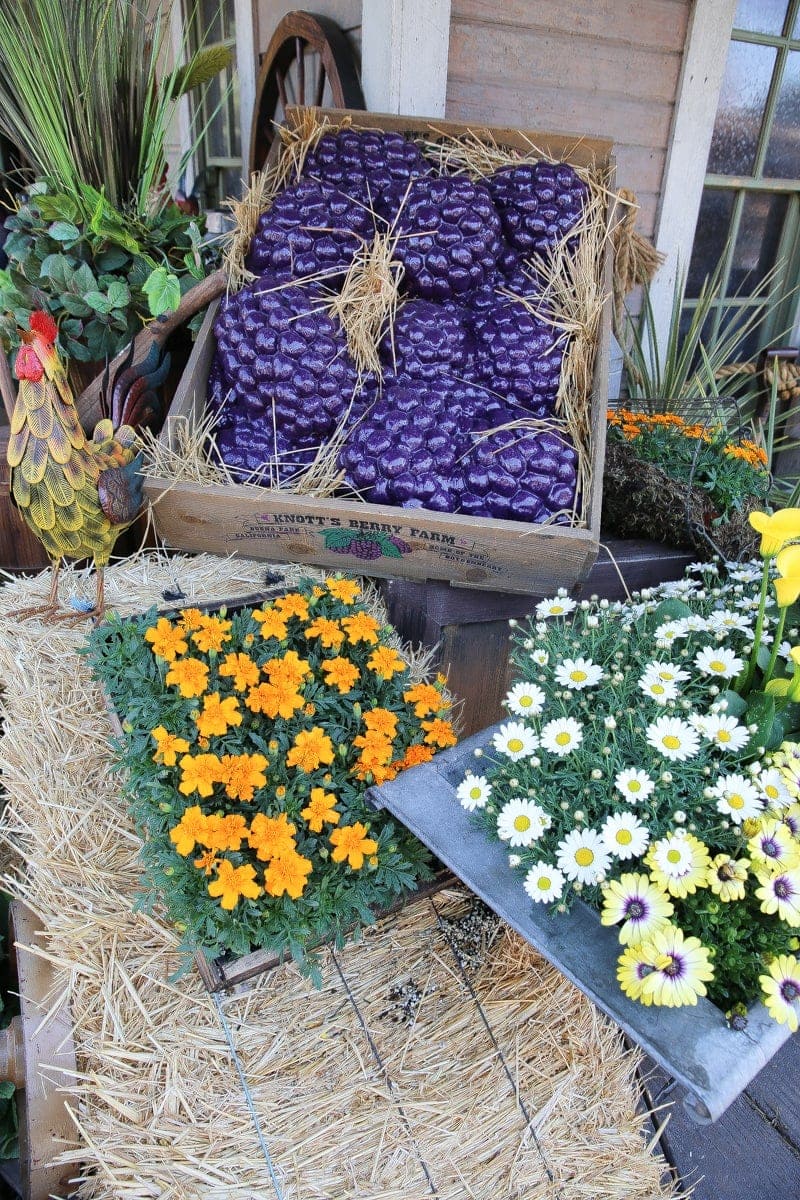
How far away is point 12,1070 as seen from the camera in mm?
1196

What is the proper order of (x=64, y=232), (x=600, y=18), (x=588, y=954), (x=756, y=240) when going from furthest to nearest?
(x=756, y=240)
(x=600, y=18)
(x=64, y=232)
(x=588, y=954)

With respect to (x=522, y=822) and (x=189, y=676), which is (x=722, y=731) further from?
(x=189, y=676)

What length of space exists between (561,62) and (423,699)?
213cm

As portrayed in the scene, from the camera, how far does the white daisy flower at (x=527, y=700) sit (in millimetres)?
1064

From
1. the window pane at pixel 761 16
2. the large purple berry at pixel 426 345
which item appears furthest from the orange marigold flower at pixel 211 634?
the window pane at pixel 761 16

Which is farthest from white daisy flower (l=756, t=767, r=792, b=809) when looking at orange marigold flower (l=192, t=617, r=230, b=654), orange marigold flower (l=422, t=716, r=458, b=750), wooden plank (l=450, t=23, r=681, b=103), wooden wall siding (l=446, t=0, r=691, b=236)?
wooden plank (l=450, t=23, r=681, b=103)

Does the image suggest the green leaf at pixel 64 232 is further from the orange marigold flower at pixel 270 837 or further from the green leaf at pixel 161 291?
the orange marigold flower at pixel 270 837

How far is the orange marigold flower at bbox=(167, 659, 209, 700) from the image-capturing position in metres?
1.15

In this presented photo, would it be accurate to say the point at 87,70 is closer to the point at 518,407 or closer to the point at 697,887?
the point at 518,407

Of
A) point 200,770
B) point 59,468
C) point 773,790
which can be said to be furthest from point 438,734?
point 59,468

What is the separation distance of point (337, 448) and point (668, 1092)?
134 centimetres

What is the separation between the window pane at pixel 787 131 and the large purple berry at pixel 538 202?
1.77 m

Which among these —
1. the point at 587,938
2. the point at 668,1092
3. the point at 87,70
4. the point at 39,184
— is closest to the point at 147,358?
the point at 39,184

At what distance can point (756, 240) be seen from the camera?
322 cm
